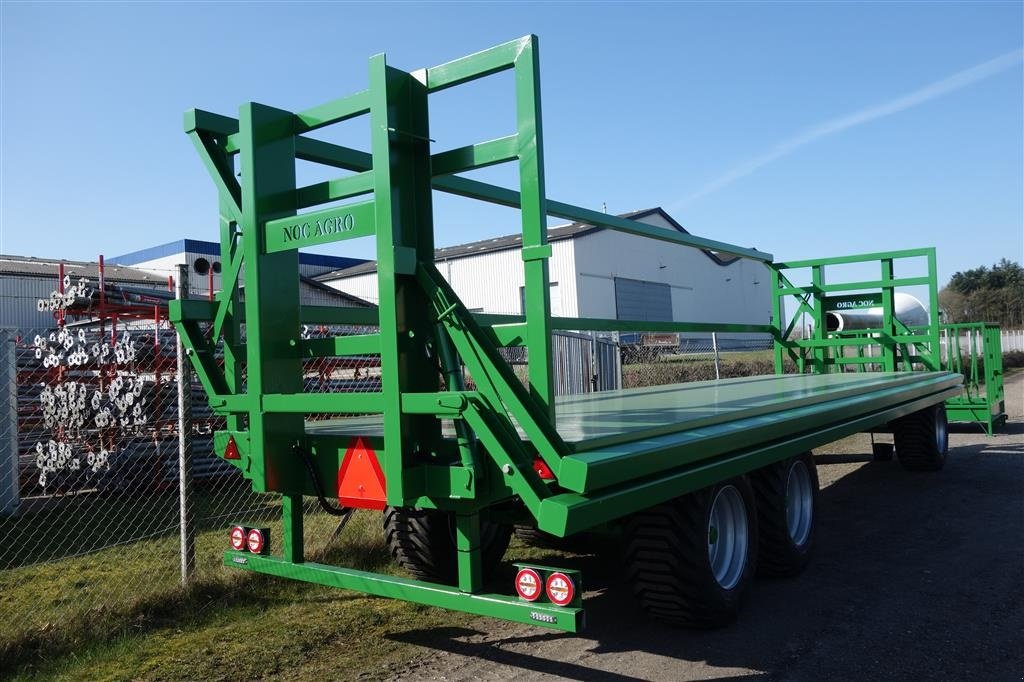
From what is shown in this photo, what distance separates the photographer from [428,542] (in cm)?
457

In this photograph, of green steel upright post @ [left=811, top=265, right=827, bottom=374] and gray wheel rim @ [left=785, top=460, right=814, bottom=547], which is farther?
green steel upright post @ [left=811, top=265, right=827, bottom=374]

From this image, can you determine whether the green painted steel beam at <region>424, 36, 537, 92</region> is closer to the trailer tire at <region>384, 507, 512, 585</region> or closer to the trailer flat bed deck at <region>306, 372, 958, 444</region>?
the trailer flat bed deck at <region>306, 372, 958, 444</region>

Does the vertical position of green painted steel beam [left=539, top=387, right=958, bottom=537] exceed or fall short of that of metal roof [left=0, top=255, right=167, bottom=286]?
it falls short

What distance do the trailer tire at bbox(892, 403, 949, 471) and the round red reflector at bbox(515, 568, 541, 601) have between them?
7.37 m

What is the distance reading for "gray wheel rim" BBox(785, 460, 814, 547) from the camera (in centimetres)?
530

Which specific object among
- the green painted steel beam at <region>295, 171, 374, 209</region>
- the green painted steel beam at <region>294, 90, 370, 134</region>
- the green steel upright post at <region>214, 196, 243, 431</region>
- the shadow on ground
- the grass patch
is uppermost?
the green painted steel beam at <region>294, 90, 370, 134</region>

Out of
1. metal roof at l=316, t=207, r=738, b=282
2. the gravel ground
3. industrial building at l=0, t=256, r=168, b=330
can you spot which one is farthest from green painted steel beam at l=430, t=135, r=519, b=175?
metal roof at l=316, t=207, r=738, b=282

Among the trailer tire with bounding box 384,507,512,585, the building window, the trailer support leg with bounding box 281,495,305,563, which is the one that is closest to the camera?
the trailer support leg with bounding box 281,495,305,563

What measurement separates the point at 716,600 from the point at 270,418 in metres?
2.42

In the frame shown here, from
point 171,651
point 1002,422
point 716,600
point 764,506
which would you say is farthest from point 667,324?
point 1002,422

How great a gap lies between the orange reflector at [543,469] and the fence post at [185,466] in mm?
2872

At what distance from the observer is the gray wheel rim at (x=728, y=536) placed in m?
4.23

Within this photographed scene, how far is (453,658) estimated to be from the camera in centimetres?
391

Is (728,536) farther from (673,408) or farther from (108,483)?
(108,483)
